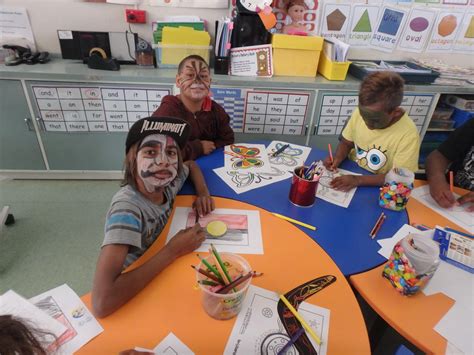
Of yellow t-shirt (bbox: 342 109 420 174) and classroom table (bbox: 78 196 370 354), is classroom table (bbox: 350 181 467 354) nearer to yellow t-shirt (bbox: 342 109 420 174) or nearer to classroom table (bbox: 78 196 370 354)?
classroom table (bbox: 78 196 370 354)

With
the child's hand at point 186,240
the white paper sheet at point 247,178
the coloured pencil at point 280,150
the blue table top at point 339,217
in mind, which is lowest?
the blue table top at point 339,217

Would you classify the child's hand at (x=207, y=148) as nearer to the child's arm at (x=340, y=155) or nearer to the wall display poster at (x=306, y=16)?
the child's arm at (x=340, y=155)

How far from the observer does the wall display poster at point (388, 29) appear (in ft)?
8.23

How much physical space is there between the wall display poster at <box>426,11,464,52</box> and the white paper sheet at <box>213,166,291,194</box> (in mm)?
2286

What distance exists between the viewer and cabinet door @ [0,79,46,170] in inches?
82.6

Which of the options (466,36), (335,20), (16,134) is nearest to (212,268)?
(16,134)

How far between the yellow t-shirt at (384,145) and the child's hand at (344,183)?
268 millimetres

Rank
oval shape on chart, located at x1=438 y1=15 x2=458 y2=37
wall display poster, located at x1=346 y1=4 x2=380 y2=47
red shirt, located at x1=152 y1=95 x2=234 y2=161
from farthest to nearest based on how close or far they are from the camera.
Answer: oval shape on chart, located at x1=438 y1=15 x2=458 y2=37 < wall display poster, located at x1=346 y1=4 x2=380 y2=47 < red shirt, located at x1=152 y1=95 x2=234 y2=161

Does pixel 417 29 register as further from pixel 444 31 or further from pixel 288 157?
pixel 288 157

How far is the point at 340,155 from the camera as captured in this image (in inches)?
63.8

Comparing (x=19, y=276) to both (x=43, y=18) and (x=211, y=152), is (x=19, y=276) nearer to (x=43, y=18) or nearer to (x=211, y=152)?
(x=211, y=152)

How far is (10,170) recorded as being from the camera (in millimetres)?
2385

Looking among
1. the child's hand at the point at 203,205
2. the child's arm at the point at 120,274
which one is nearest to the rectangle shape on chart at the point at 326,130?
the child's hand at the point at 203,205

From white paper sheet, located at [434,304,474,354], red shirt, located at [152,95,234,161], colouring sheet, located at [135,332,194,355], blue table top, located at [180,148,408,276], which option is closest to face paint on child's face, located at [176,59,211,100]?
red shirt, located at [152,95,234,161]
